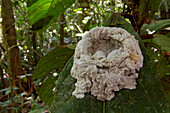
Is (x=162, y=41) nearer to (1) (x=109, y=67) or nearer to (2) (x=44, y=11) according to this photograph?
(1) (x=109, y=67)

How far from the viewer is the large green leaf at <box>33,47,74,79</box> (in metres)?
0.67

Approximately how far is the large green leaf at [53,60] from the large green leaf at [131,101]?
0.30 meters

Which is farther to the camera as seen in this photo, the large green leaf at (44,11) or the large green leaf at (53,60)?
the large green leaf at (53,60)

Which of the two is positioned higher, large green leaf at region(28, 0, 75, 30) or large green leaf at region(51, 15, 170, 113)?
large green leaf at region(28, 0, 75, 30)

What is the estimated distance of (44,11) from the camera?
1.83ft

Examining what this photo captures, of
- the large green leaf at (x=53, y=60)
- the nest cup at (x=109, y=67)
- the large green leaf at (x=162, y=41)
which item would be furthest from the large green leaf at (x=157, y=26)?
the large green leaf at (x=53, y=60)

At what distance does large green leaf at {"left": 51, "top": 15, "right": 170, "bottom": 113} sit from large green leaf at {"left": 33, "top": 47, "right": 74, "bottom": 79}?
0.97 feet

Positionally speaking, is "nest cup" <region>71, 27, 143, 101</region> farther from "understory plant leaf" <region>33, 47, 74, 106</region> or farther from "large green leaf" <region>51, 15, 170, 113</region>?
"understory plant leaf" <region>33, 47, 74, 106</region>

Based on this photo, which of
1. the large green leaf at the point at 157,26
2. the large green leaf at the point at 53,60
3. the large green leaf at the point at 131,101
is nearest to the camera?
the large green leaf at the point at 131,101

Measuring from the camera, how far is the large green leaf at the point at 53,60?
67 centimetres

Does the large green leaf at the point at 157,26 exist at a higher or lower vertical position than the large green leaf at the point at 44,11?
lower

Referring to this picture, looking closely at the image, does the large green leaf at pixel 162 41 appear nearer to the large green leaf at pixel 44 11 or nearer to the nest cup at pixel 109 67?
the nest cup at pixel 109 67

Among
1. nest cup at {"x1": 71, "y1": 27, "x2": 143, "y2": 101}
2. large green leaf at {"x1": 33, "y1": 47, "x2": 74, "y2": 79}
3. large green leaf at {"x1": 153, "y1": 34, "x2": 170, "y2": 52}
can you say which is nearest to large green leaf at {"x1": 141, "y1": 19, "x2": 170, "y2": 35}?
large green leaf at {"x1": 153, "y1": 34, "x2": 170, "y2": 52}

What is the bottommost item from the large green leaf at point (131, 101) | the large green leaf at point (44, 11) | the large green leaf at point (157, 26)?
the large green leaf at point (131, 101)
